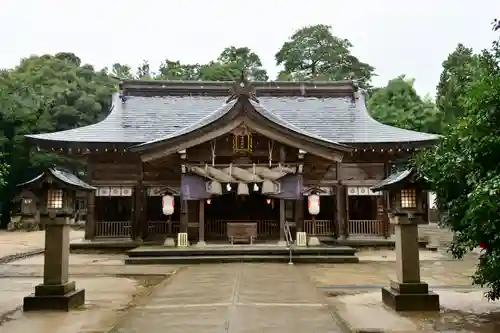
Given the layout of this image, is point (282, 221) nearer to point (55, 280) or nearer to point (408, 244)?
point (408, 244)

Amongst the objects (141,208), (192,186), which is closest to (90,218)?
(141,208)

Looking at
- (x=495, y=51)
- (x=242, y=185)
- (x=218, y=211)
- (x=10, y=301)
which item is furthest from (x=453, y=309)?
(x=218, y=211)

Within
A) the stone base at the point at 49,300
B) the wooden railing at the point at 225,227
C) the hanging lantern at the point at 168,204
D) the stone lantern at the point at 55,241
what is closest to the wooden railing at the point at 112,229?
the hanging lantern at the point at 168,204

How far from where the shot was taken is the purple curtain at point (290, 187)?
19.0 m

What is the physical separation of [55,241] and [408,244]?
264 inches

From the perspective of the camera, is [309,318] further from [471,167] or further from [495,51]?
[495,51]

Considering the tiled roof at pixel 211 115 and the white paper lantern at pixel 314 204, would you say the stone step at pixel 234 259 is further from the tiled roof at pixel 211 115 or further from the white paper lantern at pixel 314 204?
the tiled roof at pixel 211 115

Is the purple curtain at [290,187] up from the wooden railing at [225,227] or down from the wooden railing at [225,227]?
A: up

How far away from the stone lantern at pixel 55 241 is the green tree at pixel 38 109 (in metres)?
20.5

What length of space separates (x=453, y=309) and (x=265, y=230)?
13.4 m

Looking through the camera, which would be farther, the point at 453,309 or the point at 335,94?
the point at 335,94

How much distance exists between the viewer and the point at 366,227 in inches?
852

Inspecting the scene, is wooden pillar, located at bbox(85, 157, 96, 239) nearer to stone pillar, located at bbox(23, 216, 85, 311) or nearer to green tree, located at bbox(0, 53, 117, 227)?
green tree, located at bbox(0, 53, 117, 227)

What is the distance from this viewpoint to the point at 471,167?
6945 mm
